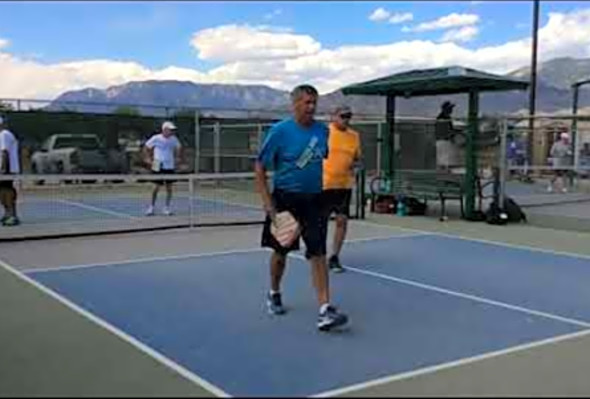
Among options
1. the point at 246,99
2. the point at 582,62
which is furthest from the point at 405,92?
the point at 246,99

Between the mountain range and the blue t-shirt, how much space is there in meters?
17.5

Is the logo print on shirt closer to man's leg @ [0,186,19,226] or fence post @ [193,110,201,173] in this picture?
man's leg @ [0,186,19,226]

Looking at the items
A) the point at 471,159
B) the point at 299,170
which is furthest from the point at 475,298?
the point at 471,159

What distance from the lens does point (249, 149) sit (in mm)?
23891

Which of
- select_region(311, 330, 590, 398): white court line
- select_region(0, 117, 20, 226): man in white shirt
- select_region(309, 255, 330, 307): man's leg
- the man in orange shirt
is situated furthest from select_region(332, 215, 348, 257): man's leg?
select_region(0, 117, 20, 226): man in white shirt

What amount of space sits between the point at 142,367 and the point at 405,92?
1218 cm

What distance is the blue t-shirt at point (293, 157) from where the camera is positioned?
21.1 feet

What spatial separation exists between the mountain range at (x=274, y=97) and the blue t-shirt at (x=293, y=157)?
17.5 m

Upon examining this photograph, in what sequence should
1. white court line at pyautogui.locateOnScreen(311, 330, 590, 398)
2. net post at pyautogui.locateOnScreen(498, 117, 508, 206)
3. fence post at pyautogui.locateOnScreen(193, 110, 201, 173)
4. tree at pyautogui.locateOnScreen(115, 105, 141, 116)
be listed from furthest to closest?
tree at pyautogui.locateOnScreen(115, 105, 141, 116) → fence post at pyautogui.locateOnScreen(193, 110, 201, 173) → net post at pyautogui.locateOnScreen(498, 117, 508, 206) → white court line at pyautogui.locateOnScreen(311, 330, 590, 398)

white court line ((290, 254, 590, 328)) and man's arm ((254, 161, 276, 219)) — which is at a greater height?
man's arm ((254, 161, 276, 219))

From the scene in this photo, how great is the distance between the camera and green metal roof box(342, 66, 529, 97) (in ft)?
47.6

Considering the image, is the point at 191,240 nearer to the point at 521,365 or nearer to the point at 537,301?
the point at 537,301

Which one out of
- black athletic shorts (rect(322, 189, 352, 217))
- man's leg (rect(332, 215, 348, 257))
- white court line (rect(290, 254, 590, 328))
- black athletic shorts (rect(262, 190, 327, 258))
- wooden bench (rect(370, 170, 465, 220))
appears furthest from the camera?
wooden bench (rect(370, 170, 465, 220))

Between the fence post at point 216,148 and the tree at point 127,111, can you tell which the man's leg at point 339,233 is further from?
the tree at point 127,111
